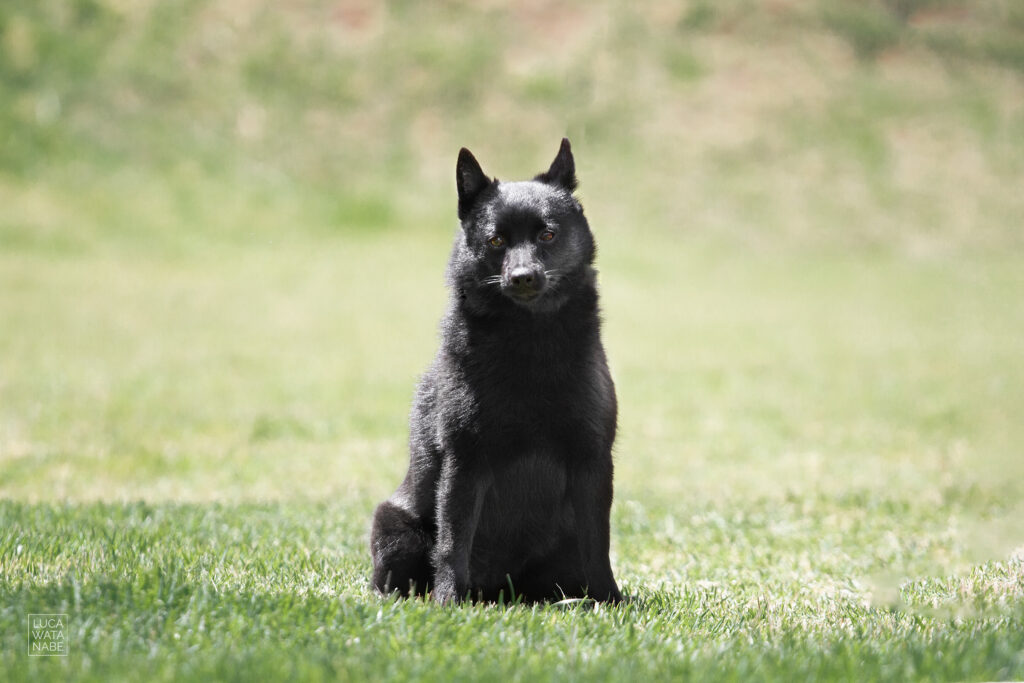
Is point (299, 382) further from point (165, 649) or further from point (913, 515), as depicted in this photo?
point (165, 649)

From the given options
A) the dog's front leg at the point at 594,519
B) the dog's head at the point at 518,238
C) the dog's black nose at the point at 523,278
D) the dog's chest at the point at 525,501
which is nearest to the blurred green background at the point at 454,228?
the dog's front leg at the point at 594,519

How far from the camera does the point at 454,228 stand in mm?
25828

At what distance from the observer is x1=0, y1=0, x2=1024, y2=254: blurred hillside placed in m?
25.0

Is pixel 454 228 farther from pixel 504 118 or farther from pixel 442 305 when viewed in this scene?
pixel 442 305

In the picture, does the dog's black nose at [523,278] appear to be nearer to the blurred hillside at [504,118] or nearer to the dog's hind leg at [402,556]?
the dog's hind leg at [402,556]

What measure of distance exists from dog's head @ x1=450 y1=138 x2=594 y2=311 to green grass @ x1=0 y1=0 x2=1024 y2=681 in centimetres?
129

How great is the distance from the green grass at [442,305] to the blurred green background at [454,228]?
10 centimetres

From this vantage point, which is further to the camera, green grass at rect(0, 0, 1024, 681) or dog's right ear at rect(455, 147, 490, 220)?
dog's right ear at rect(455, 147, 490, 220)

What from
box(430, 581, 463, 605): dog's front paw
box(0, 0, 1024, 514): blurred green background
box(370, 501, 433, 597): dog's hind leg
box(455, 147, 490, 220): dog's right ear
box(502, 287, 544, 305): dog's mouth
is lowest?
box(430, 581, 463, 605): dog's front paw

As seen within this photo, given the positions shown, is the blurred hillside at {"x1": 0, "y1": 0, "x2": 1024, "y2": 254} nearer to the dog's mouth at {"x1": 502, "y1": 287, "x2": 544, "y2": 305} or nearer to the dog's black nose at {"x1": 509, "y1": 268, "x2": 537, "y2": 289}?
the dog's mouth at {"x1": 502, "y1": 287, "x2": 544, "y2": 305}

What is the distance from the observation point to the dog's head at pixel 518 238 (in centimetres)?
451

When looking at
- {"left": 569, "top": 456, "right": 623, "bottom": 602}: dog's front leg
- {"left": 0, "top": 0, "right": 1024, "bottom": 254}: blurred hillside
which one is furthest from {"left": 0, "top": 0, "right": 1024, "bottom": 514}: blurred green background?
{"left": 569, "top": 456, "right": 623, "bottom": 602}: dog's front leg

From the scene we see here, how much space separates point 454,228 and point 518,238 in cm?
2146

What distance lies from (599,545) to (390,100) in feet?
84.5
